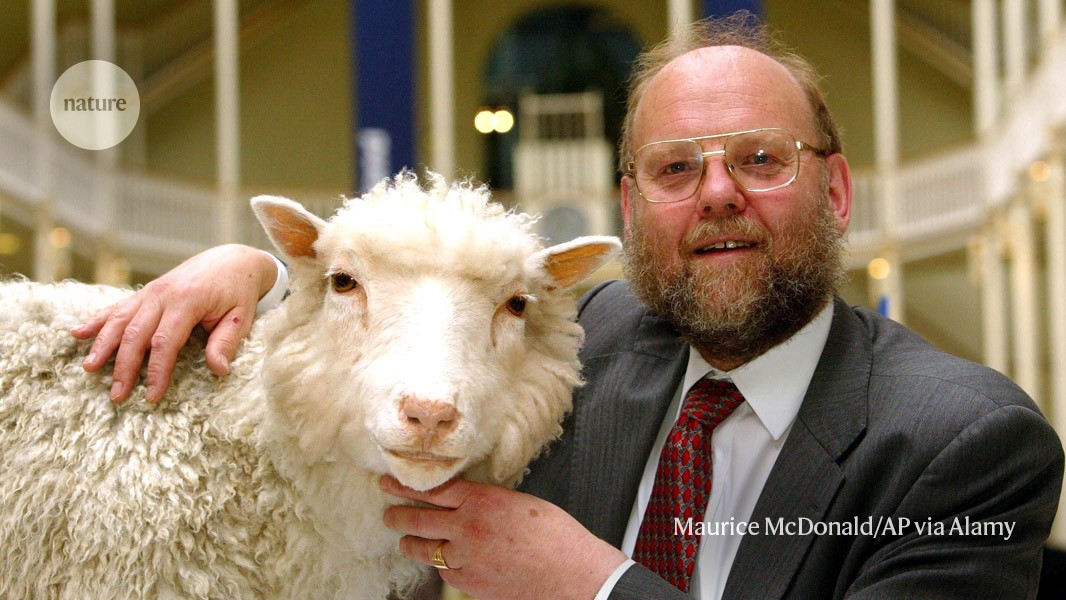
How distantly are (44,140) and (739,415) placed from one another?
26.8ft

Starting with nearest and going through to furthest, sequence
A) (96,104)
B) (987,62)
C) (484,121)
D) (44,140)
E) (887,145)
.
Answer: (96,104), (44,140), (987,62), (887,145), (484,121)

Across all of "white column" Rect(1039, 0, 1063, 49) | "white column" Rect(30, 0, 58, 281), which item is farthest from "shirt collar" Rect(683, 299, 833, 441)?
"white column" Rect(30, 0, 58, 281)

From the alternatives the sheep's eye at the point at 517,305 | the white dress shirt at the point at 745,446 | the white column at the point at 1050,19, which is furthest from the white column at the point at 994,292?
the sheep's eye at the point at 517,305

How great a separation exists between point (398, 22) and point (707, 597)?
5.65 meters

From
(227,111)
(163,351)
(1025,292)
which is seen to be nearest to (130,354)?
(163,351)

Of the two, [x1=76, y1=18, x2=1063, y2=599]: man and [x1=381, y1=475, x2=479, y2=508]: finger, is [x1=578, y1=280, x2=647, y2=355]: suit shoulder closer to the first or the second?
[x1=76, y1=18, x2=1063, y2=599]: man

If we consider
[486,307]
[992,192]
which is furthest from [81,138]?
[992,192]

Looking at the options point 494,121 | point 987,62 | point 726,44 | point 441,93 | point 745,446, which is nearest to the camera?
point 745,446

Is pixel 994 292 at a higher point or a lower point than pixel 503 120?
lower

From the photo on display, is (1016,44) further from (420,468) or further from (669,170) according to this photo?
(420,468)

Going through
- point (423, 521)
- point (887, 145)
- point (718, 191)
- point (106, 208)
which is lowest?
point (423, 521)

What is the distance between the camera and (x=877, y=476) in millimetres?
1424

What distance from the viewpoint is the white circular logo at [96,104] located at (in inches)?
111

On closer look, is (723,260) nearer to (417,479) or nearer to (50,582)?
(417,479)
